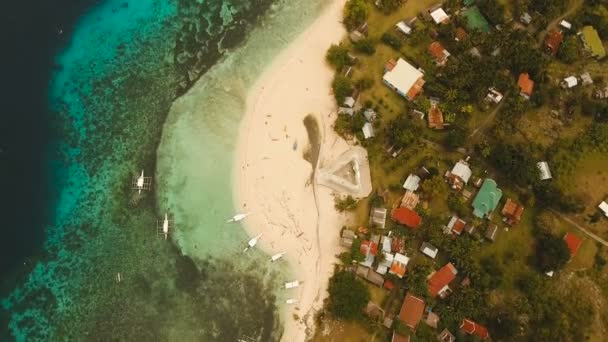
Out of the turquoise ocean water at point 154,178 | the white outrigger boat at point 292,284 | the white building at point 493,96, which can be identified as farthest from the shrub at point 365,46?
the white outrigger boat at point 292,284

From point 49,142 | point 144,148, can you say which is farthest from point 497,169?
point 49,142

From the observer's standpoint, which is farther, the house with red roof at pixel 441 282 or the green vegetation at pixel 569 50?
the green vegetation at pixel 569 50

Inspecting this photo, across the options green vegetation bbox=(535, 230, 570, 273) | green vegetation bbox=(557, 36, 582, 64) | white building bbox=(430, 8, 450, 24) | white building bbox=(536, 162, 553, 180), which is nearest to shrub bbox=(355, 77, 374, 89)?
white building bbox=(430, 8, 450, 24)

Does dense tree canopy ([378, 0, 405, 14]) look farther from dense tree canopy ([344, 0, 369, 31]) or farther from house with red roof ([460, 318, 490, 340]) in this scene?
house with red roof ([460, 318, 490, 340])

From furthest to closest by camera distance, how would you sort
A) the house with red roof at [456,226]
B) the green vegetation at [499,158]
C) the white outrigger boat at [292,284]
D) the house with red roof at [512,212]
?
the house with red roof at [512,212]
the house with red roof at [456,226]
the white outrigger boat at [292,284]
the green vegetation at [499,158]

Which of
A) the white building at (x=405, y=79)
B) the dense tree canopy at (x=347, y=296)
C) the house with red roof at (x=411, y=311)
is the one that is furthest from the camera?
the white building at (x=405, y=79)

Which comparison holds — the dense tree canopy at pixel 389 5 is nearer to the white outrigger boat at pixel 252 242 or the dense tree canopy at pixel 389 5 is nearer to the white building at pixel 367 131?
the white building at pixel 367 131

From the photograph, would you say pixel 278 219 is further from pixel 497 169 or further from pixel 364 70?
pixel 497 169

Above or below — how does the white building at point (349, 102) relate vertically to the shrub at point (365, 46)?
below
